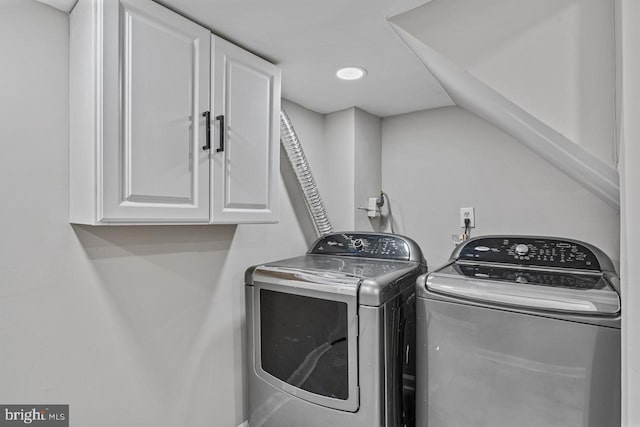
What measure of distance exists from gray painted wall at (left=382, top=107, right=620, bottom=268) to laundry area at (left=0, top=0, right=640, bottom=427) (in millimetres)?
33

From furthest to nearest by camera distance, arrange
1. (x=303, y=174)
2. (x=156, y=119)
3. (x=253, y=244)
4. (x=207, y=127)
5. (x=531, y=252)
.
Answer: (x=303, y=174), (x=253, y=244), (x=531, y=252), (x=207, y=127), (x=156, y=119)

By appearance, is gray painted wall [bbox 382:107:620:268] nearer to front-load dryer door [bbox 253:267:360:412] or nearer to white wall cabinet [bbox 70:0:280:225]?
front-load dryer door [bbox 253:267:360:412]

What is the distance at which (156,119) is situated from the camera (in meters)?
1.15

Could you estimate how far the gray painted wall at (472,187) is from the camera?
1.79m

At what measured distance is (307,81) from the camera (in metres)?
1.79

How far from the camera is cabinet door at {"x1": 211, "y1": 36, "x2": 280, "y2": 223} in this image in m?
1.33

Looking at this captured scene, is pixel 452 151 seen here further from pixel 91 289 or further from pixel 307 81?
pixel 91 289

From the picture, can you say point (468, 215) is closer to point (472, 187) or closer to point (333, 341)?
point (472, 187)

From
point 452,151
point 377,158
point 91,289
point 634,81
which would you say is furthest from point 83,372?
point 452,151

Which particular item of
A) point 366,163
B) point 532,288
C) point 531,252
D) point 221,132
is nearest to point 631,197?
point 532,288

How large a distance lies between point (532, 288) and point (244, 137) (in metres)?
1.18

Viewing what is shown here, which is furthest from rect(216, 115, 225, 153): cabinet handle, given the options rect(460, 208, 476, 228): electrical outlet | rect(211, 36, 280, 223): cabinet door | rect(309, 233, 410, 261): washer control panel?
rect(460, 208, 476, 228): electrical outlet

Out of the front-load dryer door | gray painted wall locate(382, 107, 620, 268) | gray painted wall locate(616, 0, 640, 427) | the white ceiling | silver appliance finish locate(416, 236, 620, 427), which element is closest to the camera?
gray painted wall locate(616, 0, 640, 427)

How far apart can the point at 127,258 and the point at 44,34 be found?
0.79 m
